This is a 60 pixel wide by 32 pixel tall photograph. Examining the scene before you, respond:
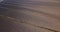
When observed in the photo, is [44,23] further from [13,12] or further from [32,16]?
[13,12]

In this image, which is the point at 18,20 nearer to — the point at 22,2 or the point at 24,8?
the point at 24,8

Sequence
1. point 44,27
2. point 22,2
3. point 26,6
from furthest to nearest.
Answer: point 22,2, point 26,6, point 44,27

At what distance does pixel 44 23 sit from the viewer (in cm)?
86

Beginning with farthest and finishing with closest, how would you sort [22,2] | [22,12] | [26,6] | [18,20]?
[22,2]
[26,6]
[22,12]
[18,20]

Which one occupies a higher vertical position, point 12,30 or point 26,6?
point 26,6

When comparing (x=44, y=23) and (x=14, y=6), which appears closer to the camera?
(x=44, y=23)

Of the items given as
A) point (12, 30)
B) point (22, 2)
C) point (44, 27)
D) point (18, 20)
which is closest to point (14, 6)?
point (22, 2)

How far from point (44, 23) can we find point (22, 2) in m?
0.51

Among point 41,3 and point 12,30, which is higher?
point 41,3

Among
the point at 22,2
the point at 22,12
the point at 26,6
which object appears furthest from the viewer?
the point at 22,2

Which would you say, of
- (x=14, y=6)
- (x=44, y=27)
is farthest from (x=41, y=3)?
(x=44, y=27)

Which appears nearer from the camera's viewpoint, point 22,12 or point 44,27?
point 44,27

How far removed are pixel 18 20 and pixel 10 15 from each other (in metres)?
0.14

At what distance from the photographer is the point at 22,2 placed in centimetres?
127
